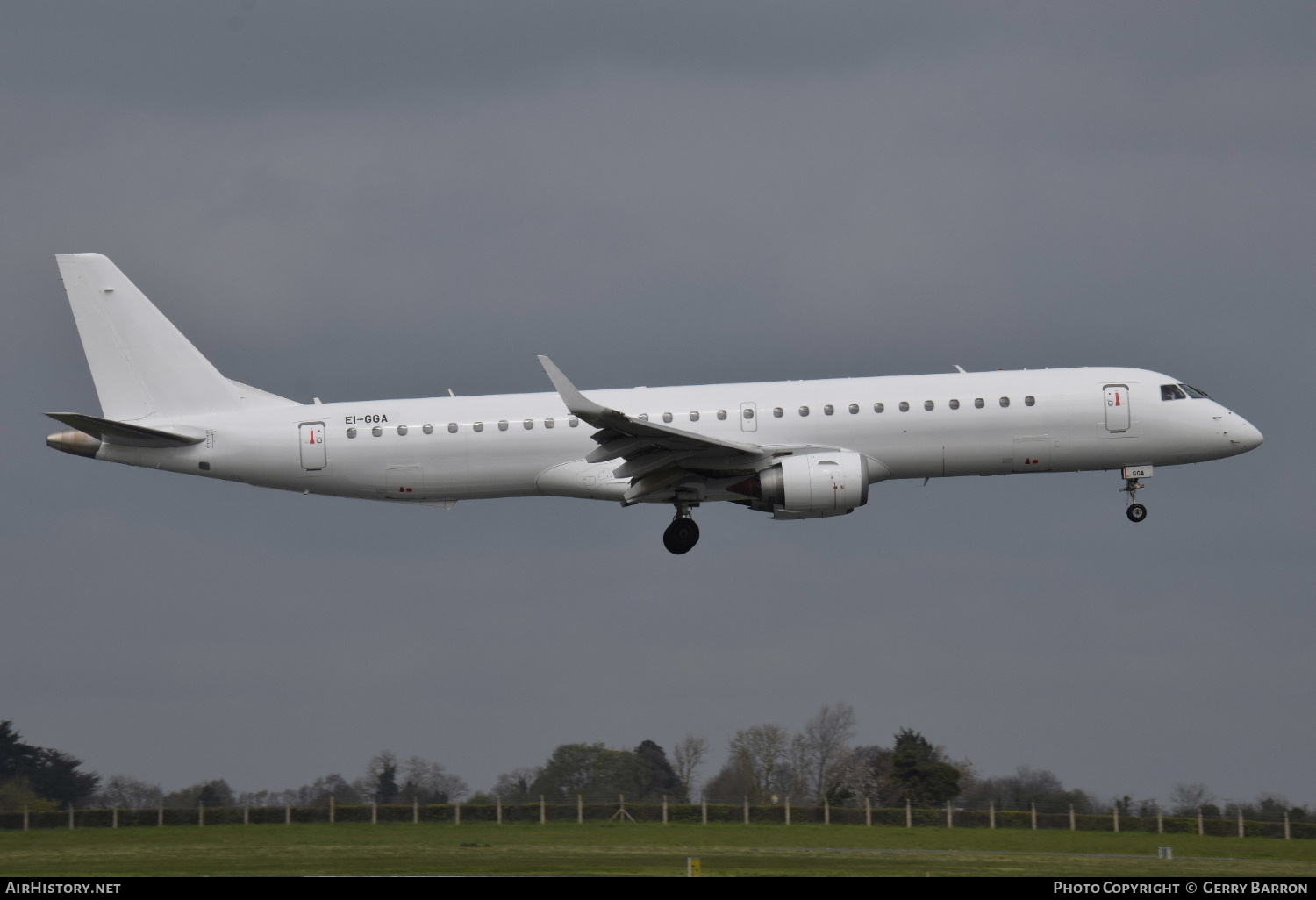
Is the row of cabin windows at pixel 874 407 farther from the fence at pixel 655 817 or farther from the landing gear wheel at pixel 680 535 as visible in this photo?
the fence at pixel 655 817

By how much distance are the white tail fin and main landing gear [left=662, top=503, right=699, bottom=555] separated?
450 inches

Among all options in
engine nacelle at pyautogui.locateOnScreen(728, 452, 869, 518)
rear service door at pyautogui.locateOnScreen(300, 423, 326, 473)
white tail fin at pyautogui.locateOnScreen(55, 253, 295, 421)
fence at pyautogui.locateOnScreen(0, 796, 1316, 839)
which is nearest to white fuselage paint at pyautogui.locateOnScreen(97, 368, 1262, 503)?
rear service door at pyautogui.locateOnScreen(300, 423, 326, 473)

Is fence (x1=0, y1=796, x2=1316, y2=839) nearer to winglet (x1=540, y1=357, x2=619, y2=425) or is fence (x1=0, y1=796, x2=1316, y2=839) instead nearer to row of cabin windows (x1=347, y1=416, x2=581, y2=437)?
row of cabin windows (x1=347, y1=416, x2=581, y2=437)

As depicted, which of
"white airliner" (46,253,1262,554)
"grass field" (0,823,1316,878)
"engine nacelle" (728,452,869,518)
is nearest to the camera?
"grass field" (0,823,1316,878)

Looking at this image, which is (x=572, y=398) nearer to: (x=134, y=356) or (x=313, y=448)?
(x=313, y=448)

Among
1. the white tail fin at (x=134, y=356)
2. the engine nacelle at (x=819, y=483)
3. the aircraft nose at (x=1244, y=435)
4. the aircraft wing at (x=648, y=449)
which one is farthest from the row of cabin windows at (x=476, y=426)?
the aircraft nose at (x=1244, y=435)

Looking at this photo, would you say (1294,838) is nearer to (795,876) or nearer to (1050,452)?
(1050,452)

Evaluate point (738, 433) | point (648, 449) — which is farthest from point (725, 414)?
point (648, 449)

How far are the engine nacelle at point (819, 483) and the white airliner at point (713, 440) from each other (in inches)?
1.5

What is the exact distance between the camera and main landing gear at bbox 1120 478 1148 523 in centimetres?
4209

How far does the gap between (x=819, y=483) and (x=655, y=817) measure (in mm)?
16673

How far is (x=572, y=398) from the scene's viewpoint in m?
37.3

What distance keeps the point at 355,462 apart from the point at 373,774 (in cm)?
3000
